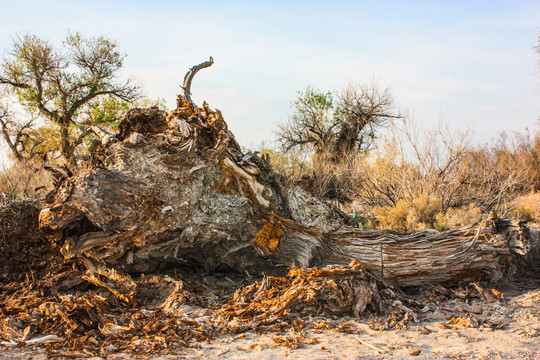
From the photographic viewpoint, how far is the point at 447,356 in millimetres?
2854

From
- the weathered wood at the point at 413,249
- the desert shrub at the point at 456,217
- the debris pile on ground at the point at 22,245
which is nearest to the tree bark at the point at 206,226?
the weathered wood at the point at 413,249

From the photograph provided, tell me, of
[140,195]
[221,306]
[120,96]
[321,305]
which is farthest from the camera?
[120,96]

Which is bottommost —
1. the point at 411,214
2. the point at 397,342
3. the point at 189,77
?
the point at 397,342

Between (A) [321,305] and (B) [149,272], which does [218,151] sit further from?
(A) [321,305]

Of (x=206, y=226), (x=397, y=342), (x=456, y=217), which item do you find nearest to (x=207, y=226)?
(x=206, y=226)

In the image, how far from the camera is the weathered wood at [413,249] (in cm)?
485

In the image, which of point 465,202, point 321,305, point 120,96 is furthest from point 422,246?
point 120,96

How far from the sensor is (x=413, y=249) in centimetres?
504

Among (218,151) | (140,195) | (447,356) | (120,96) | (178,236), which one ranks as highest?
(120,96)

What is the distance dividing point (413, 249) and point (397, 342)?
204 cm

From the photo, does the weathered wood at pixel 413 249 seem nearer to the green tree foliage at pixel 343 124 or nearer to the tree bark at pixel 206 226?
the tree bark at pixel 206 226

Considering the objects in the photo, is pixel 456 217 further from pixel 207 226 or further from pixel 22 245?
pixel 22 245

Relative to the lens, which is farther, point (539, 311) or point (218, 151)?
point (218, 151)

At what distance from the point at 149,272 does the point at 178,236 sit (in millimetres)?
661
